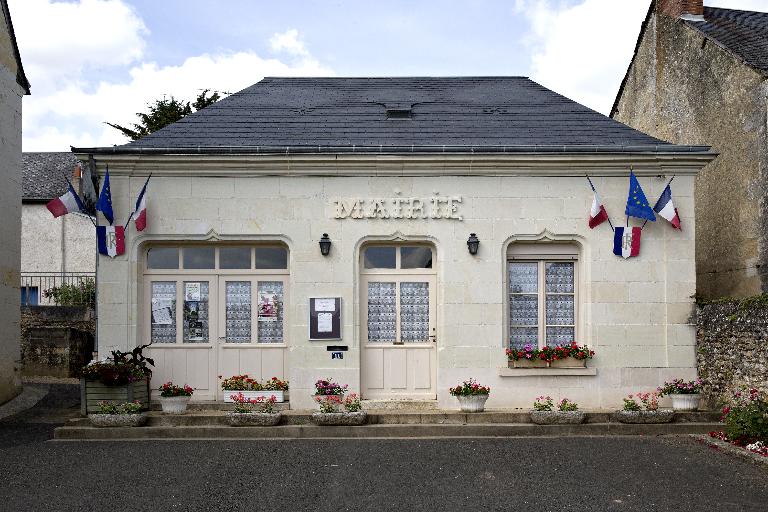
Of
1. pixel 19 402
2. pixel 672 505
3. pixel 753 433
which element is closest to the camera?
pixel 672 505

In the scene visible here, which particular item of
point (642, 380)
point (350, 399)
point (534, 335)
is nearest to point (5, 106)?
point (350, 399)

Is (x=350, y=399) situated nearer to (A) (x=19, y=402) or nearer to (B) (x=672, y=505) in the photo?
(B) (x=672, y=505)

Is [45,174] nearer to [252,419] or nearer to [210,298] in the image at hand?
[210,298]

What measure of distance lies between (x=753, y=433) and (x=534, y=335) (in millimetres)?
3546

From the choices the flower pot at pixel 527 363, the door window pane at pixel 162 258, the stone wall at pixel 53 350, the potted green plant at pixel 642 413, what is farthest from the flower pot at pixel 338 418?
the stone wall at pixel 53 350

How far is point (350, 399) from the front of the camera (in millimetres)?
11305

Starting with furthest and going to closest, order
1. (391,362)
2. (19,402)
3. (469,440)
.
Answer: (19,402) → (391,362) → (469,440)

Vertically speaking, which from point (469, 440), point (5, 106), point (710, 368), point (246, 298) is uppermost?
point (5, 106)

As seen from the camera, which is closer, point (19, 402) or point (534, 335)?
point (534, 335)

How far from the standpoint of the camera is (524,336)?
12.1 metres

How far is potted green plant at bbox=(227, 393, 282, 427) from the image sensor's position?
10672 mm

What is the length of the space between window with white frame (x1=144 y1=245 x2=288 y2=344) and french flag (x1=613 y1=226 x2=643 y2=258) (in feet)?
16.2

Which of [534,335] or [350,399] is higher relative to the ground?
[534,335]

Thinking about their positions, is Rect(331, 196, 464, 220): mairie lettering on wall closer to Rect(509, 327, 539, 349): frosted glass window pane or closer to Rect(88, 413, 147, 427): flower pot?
Rect(509, 327, 539, 349): frosted glass window pane
